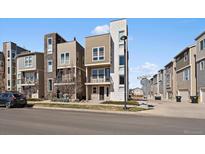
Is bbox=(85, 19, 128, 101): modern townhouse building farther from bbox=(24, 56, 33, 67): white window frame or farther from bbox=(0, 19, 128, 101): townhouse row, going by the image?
bbox=(24, 56, 33, 67): white window frame

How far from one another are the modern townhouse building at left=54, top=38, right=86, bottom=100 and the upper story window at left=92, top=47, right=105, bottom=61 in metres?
3.70

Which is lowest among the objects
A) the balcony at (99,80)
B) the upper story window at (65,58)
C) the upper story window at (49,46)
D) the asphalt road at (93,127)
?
the asphalt road at (93,127)

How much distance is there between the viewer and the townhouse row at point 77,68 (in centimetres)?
3544

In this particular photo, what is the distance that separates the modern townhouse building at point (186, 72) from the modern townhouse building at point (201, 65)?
3141 mm

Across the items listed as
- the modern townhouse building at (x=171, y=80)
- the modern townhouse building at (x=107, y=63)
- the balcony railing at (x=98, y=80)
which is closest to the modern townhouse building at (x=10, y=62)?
the balcony railing at (x=98, y=80)

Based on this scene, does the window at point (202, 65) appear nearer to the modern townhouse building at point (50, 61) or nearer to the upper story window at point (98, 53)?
the upper story window at point (98, 53)

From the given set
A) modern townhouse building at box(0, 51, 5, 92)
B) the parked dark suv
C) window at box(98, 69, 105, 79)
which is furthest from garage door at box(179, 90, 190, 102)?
modern townhouse building at box(0, 51, 5, 92)

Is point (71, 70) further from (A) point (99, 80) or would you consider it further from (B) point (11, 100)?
(B) point (11, 100)

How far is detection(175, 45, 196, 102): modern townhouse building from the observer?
138ft

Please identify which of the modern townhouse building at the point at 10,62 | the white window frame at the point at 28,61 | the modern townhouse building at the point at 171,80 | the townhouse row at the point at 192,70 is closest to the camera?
the townhouse row at the point at 192,70

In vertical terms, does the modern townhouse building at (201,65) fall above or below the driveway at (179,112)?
above

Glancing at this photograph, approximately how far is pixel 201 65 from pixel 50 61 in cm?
2512

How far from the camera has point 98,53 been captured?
36094 millimetres

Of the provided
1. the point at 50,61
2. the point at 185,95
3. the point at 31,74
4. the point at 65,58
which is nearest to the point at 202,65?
the point at 185,95
